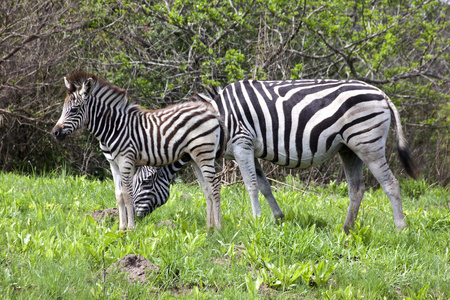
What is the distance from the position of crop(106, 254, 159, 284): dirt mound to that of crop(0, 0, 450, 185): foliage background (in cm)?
559

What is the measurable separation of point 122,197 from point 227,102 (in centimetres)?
182

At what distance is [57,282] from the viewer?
12.3 ft

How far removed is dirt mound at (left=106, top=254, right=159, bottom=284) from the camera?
160 inches

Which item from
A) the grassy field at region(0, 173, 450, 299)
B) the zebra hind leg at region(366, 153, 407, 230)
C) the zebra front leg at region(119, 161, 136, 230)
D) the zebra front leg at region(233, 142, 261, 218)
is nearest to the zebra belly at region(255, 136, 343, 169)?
the zebra front leg at region(233, 142, 261, 218)

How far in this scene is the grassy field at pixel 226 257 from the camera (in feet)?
12.8

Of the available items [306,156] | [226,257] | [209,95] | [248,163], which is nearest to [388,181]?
[306,156]

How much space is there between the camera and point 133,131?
214 inches

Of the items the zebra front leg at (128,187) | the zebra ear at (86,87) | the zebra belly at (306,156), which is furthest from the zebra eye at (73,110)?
the zebra belly at (306,156)

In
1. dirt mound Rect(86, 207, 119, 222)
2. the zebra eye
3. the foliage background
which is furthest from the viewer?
the foliage background

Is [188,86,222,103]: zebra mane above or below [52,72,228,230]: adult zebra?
above

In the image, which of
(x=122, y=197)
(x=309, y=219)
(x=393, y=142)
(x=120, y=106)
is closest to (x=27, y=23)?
(x=120, y=106)

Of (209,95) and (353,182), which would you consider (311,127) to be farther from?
(209,95)

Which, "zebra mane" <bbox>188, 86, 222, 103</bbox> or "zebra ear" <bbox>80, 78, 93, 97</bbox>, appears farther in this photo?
"zebra mane" <bbox>188, 86, 222, 103</bbox>

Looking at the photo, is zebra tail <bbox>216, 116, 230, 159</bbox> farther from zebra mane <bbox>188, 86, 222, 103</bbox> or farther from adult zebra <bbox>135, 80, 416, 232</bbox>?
zebra mane <bbox>188, 86, 222, 103</bbox>
